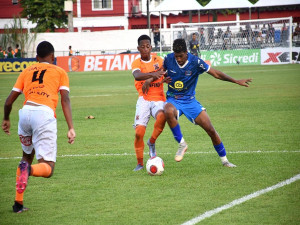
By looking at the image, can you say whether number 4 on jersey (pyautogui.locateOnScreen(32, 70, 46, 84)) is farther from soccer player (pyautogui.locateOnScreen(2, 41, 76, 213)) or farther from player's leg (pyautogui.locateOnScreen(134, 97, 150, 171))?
player's leg (pyautogui.locateOnScreen(134, 97, 150, 171))

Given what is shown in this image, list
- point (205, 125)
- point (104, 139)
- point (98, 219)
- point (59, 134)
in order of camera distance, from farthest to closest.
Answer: point (59, 134)
point (104, 139)
point (205, 125)
point (98, 219)

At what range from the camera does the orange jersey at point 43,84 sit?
21.7ft

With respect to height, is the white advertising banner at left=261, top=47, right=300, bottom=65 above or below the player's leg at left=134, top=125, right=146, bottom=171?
above

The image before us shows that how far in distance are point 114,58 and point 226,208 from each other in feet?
113

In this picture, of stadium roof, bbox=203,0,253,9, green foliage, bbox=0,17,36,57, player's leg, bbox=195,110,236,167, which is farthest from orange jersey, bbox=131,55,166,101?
green foliage, bbox=0,17,36,57

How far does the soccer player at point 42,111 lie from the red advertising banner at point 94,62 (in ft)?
109

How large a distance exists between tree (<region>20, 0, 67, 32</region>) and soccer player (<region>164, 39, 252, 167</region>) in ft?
173

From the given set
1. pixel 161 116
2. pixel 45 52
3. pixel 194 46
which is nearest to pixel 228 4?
pixel 194 46

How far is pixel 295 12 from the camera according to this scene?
5869cm

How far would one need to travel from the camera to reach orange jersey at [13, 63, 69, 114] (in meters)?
6.60

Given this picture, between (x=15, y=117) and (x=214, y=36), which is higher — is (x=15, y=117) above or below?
below

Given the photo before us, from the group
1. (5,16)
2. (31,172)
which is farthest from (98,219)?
(5,16)

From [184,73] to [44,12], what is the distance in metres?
53.6

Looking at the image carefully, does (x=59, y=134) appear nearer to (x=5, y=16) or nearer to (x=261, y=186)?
(x=261, y=186)
